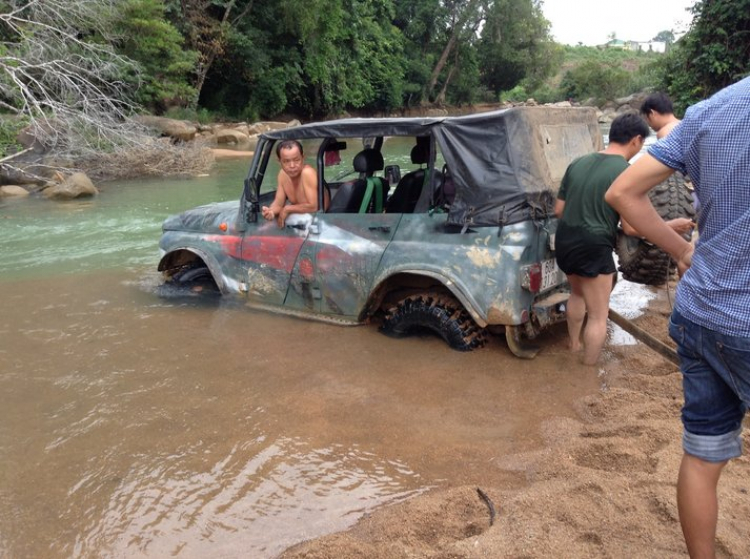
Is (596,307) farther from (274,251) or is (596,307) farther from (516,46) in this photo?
(516,46)

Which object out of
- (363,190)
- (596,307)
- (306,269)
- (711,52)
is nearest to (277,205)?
(306,269)

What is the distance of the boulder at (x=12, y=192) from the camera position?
48.3 ft

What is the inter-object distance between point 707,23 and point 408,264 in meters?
13.4

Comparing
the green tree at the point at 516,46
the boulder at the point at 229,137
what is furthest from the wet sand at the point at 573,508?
the green tree at the point at 516,46

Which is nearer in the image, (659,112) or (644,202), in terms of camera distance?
(644,202)

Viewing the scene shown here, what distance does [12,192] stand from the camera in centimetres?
1477

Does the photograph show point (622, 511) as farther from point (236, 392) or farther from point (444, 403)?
point (236, 392)

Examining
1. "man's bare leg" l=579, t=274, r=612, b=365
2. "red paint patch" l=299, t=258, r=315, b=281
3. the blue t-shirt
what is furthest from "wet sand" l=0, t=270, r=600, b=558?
the blue t-shirt

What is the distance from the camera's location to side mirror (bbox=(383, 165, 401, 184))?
5.41 metres

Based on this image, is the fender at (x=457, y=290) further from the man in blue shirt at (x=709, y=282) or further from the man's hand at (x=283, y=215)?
the man in blue shirt at (x=709, y=282)

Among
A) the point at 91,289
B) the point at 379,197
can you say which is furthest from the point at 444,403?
the point at 91,289

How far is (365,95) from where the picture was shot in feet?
131

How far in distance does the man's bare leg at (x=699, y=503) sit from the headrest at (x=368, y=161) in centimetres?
373

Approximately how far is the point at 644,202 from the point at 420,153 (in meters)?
3.12
